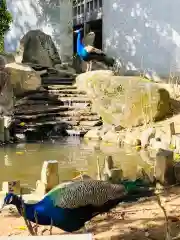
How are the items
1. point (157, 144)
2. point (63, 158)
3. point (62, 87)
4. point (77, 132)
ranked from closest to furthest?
point (63, 158)
point (157, 144)
point (77, 132)
point (62, 87)

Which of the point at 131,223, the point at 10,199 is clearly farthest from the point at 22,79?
the point at 10,199

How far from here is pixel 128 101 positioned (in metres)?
12.0

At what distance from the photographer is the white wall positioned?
15578 mm

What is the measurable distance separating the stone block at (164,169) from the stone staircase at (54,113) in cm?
613

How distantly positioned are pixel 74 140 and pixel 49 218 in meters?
7.81

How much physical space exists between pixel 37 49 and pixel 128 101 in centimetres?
584

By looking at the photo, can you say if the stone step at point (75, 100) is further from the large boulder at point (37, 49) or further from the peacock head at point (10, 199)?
the peacock head at point (10, 199)

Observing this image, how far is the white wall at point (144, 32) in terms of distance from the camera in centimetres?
1558

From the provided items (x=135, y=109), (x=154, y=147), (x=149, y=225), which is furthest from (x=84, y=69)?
(x=149, y=225)

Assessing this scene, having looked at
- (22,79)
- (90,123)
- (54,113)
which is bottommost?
(90,123)

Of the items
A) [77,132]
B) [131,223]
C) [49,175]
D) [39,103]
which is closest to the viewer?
[131,223]

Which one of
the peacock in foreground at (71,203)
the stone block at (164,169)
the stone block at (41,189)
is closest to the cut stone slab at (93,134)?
the stone block at (164,169)

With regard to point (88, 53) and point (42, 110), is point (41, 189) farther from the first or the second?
point (88, 53)

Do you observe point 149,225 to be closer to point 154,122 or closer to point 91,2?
point 154,122
